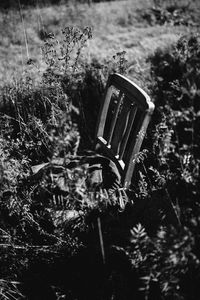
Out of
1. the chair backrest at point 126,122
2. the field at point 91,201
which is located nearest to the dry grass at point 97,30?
the field at point 91,201

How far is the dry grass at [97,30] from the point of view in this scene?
11.0ft

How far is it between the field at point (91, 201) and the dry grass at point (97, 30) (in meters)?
0.05

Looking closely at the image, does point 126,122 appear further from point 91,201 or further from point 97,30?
point 97,30

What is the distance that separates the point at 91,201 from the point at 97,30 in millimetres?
3082

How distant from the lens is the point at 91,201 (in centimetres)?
130

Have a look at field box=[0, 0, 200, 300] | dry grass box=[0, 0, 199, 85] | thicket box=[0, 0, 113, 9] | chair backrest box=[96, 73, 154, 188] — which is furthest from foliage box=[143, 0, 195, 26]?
chair backrest box=[96, 73, 154, 188]

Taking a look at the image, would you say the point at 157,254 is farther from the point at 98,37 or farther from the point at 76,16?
the point at 76,16

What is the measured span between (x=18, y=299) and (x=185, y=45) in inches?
101

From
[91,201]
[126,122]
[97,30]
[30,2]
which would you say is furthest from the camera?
[30,2]

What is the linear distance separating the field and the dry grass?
55 millimetres

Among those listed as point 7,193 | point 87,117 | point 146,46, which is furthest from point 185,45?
point 7,193

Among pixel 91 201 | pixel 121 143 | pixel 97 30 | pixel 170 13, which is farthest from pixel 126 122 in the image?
pixel 170 13

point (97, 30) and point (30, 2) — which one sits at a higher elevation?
point (30, 2)

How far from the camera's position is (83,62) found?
2.96 m
